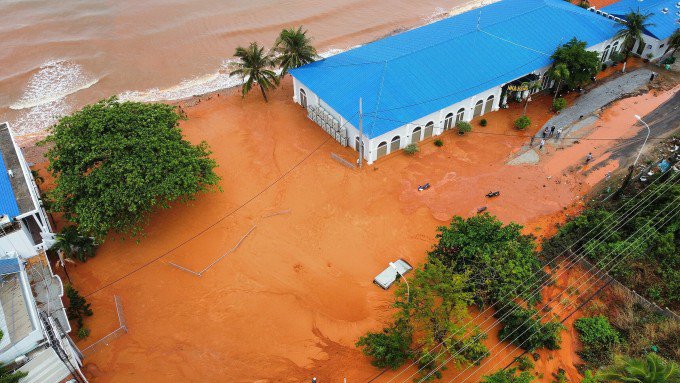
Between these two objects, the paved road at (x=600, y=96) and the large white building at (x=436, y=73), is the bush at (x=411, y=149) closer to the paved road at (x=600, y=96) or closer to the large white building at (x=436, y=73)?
the large white building at (x=436, y=73)

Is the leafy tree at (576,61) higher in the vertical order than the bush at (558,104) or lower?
higher

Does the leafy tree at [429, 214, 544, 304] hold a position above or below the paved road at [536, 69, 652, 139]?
below

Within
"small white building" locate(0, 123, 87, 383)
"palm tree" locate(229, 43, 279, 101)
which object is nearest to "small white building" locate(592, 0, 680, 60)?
"palm tree" locate(229, 43, 279, 101)

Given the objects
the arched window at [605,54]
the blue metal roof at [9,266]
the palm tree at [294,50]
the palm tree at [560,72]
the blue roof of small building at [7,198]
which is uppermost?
the palm tree at [294,50]

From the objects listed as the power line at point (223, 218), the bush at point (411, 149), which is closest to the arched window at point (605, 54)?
the bush at point (411, 149)

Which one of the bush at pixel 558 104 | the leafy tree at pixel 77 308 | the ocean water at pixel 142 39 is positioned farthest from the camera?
the ocean water at pixel 142 39

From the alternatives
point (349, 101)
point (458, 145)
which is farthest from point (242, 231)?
point (458, 145)

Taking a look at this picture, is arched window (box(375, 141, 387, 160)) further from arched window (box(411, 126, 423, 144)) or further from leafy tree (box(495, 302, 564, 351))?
leafy tree (box(495, 302, 564, 351))

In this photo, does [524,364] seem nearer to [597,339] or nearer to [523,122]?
[597,339]
